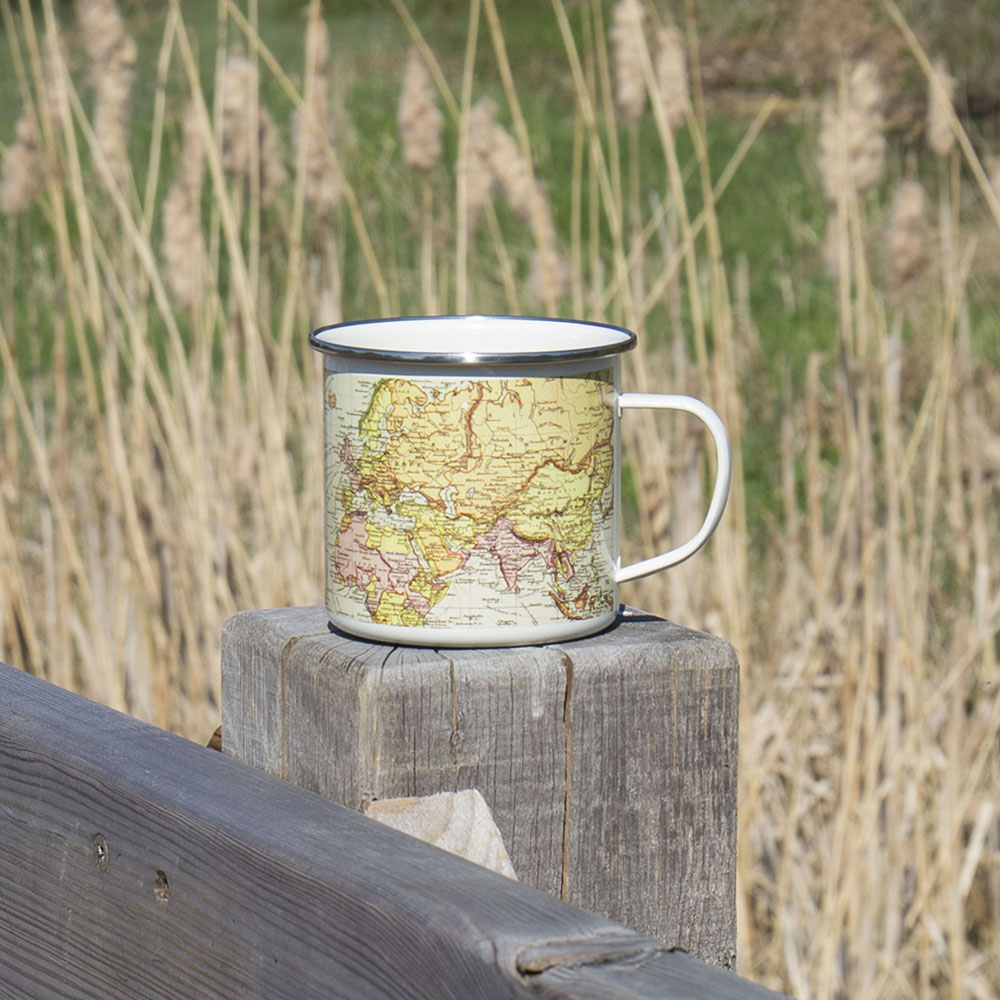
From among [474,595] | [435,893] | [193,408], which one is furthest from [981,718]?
[435,893]

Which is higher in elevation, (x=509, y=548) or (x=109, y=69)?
(x=109, y=69)

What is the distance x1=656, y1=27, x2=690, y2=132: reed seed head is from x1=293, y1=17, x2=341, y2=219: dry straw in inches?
12.8

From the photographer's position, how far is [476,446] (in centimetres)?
67

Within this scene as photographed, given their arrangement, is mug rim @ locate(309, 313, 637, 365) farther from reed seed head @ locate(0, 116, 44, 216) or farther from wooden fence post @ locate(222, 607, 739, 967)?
reed seed head @ locate(0, 116, 44, 216)

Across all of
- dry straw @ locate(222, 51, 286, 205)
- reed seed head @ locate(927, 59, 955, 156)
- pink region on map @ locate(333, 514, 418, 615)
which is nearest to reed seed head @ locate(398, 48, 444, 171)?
dry straw @ locate(222, 51, 286, 205)

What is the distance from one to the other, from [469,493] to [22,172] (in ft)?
3.72

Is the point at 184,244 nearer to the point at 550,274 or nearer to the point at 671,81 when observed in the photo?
the point at 550,274

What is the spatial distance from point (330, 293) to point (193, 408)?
0.22 metres

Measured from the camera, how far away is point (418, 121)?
1.59m

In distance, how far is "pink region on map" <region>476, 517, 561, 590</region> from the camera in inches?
26.3

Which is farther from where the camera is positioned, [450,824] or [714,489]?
[714,489]

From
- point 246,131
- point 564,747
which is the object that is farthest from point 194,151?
point 564,747

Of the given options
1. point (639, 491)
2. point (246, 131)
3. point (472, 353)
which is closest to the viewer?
point (472, 353)

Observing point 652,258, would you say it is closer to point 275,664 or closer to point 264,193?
point 264,193
